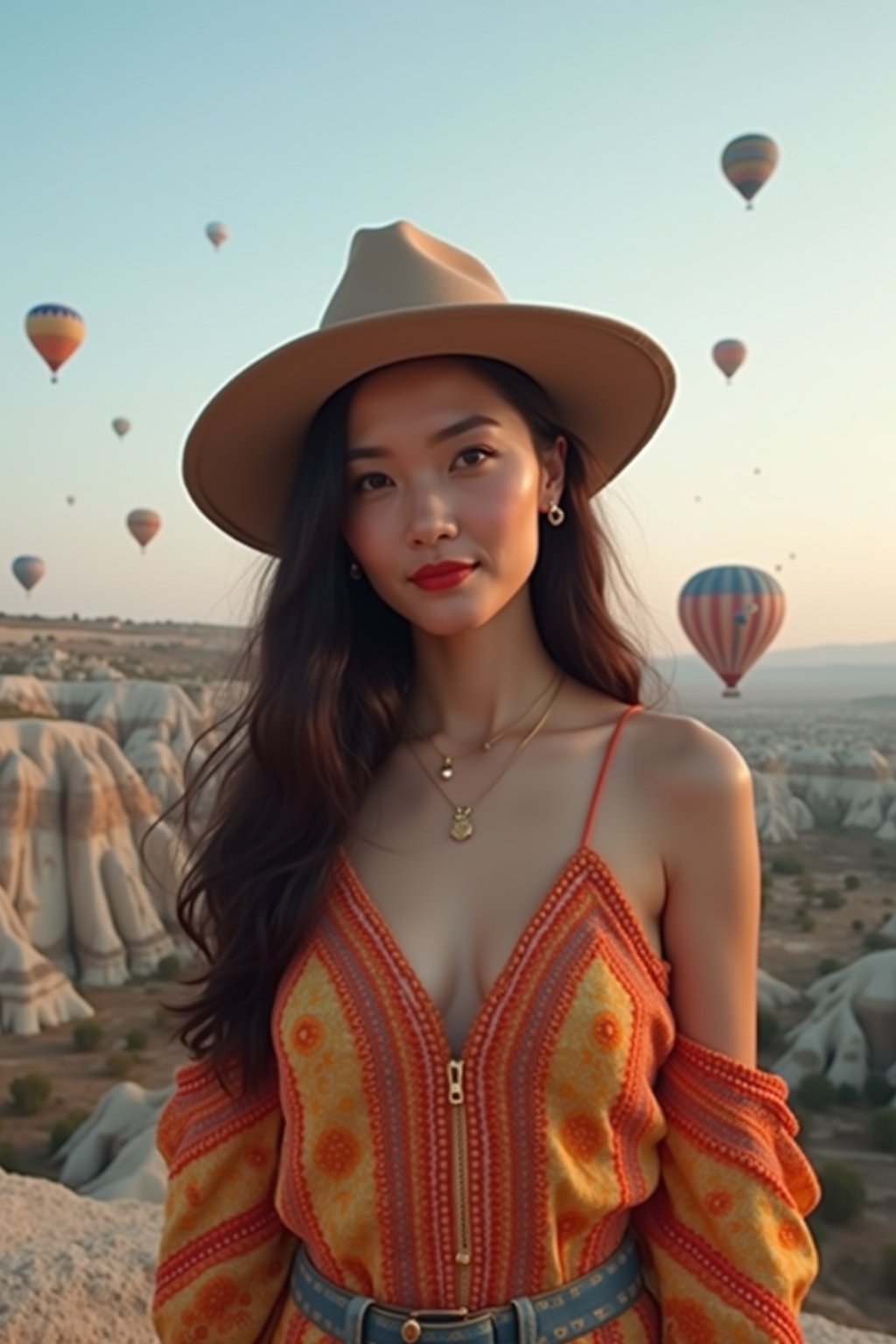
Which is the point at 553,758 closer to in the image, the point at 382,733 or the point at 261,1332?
the point at 382,733

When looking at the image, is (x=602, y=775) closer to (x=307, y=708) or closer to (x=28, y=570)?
(x=307, y=708)

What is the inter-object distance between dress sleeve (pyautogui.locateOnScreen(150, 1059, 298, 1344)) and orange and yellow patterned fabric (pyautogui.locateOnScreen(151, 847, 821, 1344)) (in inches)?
2.8

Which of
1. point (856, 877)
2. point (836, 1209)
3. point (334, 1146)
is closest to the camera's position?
point (334, 1146)

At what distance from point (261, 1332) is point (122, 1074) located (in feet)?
51.2

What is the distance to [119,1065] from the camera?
1605 centimetres

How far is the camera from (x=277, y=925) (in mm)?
1585

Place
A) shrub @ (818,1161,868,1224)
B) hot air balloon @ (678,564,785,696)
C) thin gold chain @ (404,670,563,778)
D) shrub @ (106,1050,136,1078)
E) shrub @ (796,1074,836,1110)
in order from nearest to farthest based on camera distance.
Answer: thin gold chain @ (404,670,563,778)
shrub @ (818,1161,868,1224)
shrub @ (796,1074,836,1110)
shrub @ (106,1050,136,1078)
hot air balloon @ (678,564,785,696)

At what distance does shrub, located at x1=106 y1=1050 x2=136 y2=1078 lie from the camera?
16.0 metres

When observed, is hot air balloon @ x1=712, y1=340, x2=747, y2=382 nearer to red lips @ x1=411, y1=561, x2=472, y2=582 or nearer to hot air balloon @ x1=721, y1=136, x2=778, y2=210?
hot air balloon @ x1=721, y1=136, x2=778, y2=210


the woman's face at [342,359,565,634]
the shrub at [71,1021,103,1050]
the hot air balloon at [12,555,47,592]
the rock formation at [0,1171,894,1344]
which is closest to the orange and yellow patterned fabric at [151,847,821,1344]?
the woman's face at [342,359,565,634]

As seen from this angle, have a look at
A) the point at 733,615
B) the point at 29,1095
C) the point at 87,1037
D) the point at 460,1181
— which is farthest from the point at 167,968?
the point at 460,1181

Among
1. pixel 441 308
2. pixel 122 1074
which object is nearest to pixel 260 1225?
pixel 441 308

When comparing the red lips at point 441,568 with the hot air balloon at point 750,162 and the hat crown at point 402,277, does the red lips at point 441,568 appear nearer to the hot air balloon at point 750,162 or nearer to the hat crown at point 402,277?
the hat crown at point 402,277

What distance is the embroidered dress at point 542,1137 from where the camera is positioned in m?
1.40
